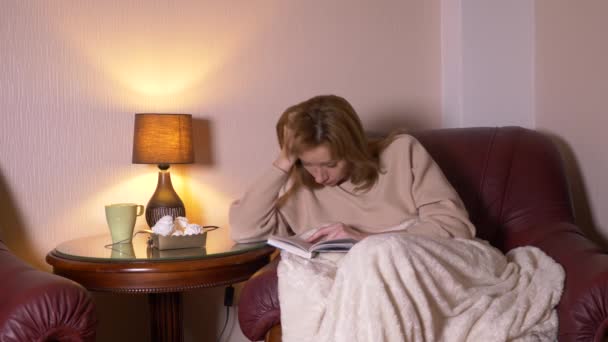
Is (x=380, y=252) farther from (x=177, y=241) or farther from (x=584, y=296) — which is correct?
(x=177, y=241)

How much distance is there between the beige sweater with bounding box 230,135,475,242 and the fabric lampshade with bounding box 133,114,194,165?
0.28 meters

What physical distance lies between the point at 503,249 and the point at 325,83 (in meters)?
0.96

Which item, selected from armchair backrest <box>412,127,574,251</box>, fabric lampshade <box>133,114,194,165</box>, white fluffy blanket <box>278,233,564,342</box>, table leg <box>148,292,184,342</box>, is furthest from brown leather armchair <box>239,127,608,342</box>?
fabric lampshade <box>133,114,194,165</box>

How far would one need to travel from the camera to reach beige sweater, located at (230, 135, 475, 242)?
1989 millimetres

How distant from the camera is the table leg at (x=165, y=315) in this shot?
212 cm

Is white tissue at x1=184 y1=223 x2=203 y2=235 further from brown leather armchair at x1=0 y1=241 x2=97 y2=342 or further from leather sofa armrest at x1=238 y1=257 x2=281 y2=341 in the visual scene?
brown leather armchair at x1=0 y1=241 x2=97 y2=342

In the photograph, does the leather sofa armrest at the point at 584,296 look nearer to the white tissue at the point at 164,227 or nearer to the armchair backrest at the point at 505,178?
the armchair backrest at the point at 505,178

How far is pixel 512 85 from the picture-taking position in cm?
269

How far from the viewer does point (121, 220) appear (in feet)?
6.72

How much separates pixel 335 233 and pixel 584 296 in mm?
686

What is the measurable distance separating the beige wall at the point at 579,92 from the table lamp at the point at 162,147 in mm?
1378

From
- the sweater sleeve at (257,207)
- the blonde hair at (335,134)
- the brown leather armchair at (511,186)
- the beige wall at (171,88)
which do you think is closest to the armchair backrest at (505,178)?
the brown leather armchair at (511,186)

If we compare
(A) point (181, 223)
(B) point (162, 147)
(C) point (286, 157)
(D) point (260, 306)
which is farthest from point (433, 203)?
(B) point (162, 147)

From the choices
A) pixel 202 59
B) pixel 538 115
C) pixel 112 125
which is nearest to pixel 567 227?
pixel 538 115
